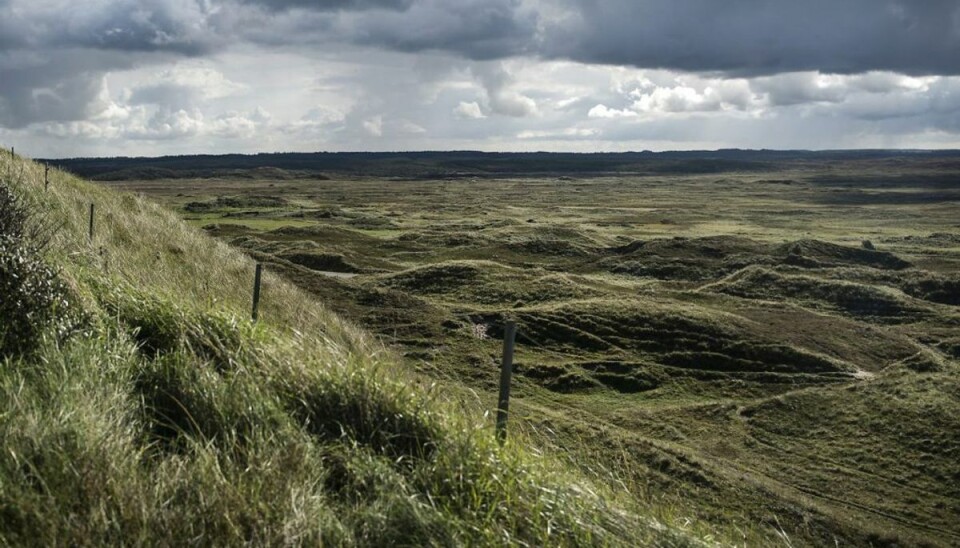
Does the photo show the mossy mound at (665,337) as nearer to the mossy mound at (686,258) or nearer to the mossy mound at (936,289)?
the mossy mound at (936,289)

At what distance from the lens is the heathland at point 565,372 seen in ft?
23.9

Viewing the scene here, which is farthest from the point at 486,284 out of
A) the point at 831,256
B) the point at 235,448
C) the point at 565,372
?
the point at 235,448

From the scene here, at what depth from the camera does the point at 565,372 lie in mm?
29094

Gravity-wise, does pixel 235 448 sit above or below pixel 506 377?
below

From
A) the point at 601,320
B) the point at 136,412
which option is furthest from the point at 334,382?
the point at 601,320

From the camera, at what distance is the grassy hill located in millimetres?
6199

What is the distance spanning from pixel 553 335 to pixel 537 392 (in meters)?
6.94

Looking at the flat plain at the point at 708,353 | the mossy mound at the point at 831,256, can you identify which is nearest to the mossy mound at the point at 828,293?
the flat plain at the point at 708,353

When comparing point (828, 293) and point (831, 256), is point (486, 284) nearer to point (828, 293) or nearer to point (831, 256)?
point (828, 293)

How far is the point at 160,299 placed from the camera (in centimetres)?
1070

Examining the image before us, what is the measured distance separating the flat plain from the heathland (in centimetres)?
12

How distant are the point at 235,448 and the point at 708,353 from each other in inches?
1041

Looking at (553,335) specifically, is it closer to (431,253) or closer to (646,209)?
(431,253)

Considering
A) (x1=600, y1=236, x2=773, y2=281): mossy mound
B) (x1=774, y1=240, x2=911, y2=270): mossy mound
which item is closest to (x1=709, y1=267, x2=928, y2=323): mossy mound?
(x1=600, y1=236, x2=773, y2=281): mossy mound
